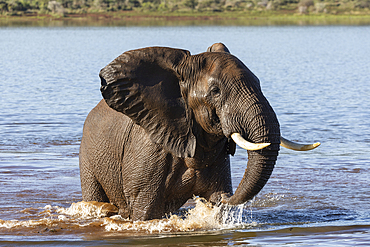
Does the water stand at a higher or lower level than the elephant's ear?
lower

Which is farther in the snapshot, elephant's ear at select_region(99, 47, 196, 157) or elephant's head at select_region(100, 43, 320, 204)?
elephant's ear at select_region(99, 47, 196, 157)

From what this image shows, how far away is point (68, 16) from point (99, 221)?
93.0 m

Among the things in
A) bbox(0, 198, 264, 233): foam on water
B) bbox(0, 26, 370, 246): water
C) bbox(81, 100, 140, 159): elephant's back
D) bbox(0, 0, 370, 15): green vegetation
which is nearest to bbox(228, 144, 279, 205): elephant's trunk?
bbox(0, 198, 264, 233): foam on water

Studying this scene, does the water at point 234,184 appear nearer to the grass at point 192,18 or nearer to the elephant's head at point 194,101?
the elephant's head at point 194,101

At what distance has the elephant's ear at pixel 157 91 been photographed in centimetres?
536

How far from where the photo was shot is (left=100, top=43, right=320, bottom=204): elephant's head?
4793 millimetres

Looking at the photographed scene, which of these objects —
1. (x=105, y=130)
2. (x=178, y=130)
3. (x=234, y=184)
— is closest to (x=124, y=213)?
(x=105, y=130)

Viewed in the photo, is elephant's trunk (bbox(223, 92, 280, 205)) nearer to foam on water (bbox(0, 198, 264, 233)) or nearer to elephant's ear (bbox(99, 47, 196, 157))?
elephant's ear (bbox(99, 47, 196, 157))

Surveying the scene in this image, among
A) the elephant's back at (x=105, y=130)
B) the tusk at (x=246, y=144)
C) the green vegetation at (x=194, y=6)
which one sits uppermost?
the tusk at (x=246, y=144)

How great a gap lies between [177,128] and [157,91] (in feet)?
1.24

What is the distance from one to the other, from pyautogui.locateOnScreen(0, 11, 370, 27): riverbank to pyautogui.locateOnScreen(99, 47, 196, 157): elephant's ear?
84336 millimetres

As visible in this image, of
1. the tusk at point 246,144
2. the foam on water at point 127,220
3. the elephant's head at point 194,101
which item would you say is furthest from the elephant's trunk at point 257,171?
the foam on water at point 127,220

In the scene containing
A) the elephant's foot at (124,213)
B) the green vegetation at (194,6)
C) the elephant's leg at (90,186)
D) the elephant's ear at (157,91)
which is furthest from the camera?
the green vegetation at (194,6)

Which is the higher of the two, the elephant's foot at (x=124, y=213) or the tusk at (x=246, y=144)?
the tusk at (x=246, y=144)
